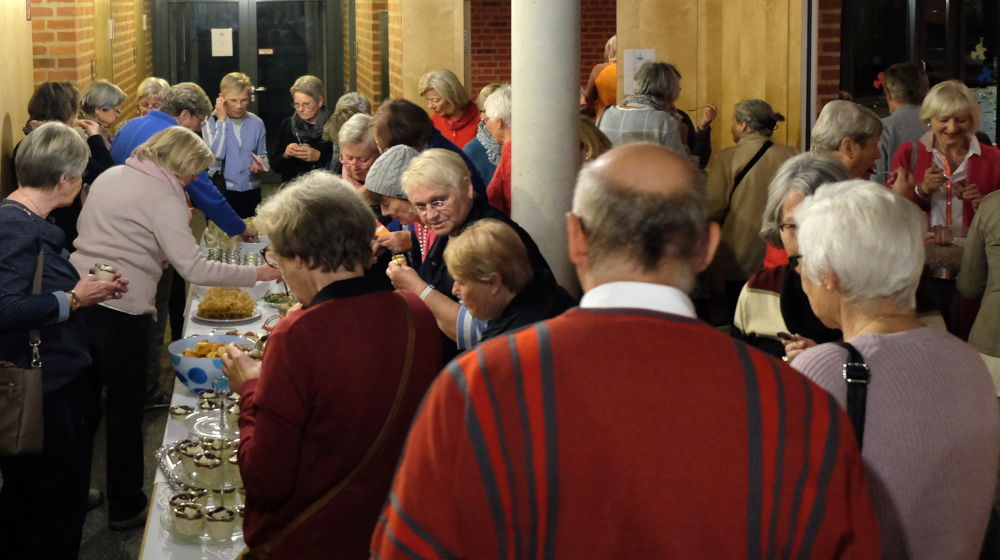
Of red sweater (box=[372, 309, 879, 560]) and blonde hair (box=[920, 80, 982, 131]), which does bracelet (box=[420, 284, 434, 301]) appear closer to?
red sweater (box=[372, 309, 879, 560])

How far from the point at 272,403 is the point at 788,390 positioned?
4.18 feet

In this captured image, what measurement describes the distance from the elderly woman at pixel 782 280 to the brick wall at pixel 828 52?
437 cm

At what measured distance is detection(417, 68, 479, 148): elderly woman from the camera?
22.8 ft

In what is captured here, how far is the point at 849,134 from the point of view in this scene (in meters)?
4.85

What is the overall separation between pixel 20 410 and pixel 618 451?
282 cm

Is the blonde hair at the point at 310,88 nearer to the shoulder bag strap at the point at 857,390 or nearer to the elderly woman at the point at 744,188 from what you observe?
the elderly woman at the point at 744,188

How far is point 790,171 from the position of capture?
11.8ft

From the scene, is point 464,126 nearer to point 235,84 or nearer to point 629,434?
point 235,84

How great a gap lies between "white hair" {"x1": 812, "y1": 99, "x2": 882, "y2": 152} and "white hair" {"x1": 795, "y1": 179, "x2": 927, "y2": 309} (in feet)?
8.73

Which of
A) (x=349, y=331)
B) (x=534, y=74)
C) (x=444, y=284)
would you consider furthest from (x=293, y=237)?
(x=534, y=74)

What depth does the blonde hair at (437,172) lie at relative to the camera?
3.89 m

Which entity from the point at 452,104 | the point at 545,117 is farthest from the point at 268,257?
the point at 452,104

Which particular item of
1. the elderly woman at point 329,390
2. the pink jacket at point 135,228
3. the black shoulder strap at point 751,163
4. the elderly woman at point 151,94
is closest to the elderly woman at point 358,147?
the pink jacket at point 135,228

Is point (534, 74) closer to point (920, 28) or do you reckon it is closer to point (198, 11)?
point (920, 28)
